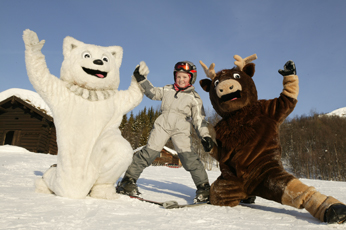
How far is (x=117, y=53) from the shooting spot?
3.05 metres

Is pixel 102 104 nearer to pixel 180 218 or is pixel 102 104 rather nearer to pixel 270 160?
pixel 180 218

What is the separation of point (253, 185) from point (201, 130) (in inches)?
38.2

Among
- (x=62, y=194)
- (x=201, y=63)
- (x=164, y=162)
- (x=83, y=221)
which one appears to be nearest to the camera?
(x=83, y=221)

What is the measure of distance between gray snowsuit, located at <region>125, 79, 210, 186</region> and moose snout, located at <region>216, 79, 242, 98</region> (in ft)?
1.70

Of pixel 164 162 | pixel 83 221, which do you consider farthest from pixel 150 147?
pixel 164 162

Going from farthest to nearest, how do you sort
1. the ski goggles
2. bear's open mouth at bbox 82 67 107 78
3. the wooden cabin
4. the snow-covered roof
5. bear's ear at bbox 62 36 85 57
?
the snow-covered roof < the wooden cabin < the ski goggles < bear's ear at bbox 62 36 85 57 < bear's open mouth at bbox 82 67 107 78

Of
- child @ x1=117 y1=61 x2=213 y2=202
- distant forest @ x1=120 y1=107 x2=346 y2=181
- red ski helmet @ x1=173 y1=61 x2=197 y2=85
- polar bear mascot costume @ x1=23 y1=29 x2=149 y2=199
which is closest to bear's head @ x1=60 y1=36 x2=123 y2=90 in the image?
polar bear mascot costume @ x1=23 y1=29 x2=149 y2=199

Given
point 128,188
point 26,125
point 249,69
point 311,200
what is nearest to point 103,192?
point 128,188

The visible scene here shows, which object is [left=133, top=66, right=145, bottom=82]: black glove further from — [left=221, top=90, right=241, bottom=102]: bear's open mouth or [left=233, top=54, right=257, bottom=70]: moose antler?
[left=233, top=54, right=257, bottom=70]: moose antler

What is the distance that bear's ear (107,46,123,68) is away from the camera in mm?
3010

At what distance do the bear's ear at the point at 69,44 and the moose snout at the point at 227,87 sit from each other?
178 centimetres

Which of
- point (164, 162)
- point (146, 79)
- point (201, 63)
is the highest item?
point (201, 63)

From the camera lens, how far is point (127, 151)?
2539mm

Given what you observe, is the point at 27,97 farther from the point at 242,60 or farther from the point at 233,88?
the point at 233,88
